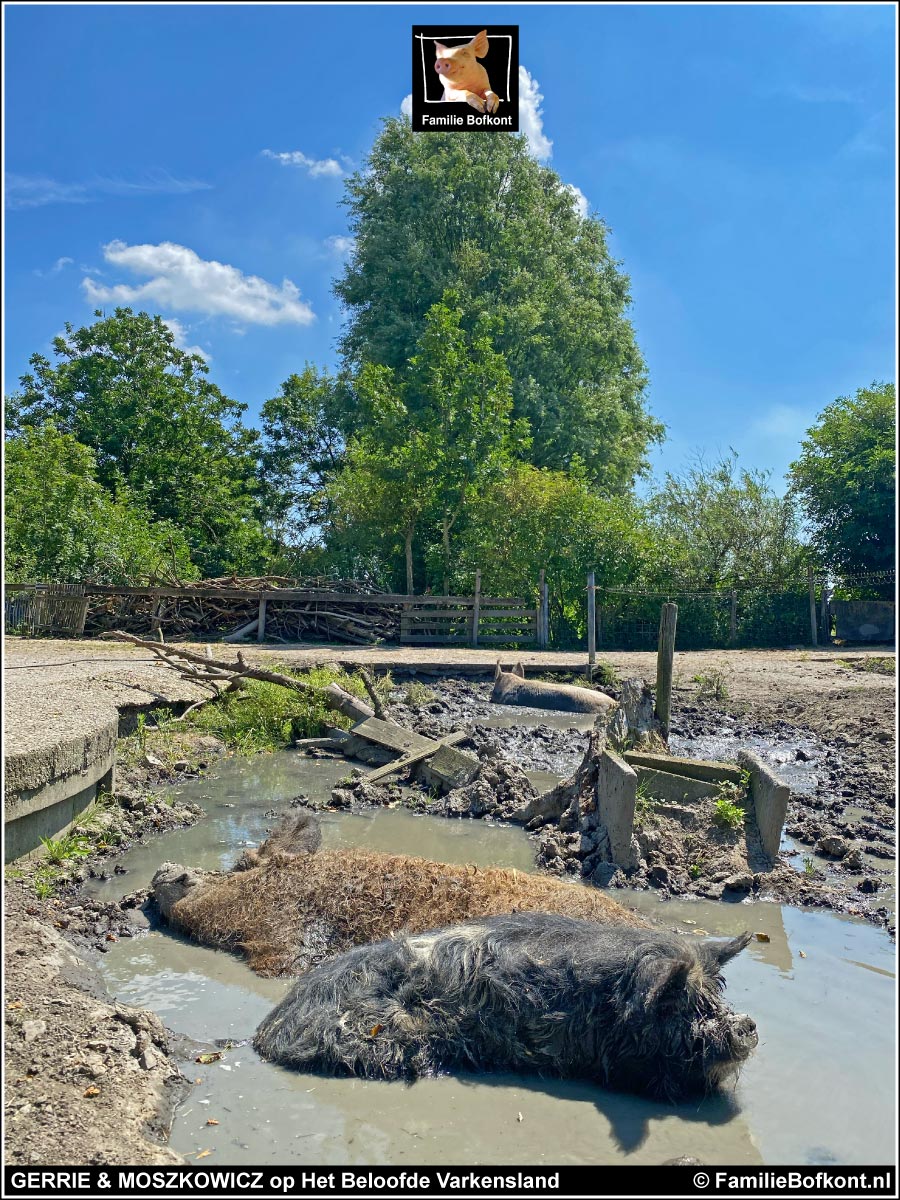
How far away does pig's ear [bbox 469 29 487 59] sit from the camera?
14.6 ft

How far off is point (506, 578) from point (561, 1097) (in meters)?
19.0

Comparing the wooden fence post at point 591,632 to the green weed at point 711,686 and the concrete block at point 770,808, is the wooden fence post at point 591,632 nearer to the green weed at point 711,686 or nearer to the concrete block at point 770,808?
the green weed at point 711,686

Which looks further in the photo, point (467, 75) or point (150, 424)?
point (150, 424)

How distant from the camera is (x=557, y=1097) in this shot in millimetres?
4016

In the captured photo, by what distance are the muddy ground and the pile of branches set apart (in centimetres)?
508

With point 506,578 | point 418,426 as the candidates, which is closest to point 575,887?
point 506,578

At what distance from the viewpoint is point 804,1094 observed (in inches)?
160

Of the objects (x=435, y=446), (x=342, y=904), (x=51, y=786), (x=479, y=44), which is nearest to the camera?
(x=479, y=44)

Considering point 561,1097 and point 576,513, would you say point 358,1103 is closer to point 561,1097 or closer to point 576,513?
point 561,1097

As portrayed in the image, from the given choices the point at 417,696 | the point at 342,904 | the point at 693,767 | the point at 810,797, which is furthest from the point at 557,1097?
the point at 417,696

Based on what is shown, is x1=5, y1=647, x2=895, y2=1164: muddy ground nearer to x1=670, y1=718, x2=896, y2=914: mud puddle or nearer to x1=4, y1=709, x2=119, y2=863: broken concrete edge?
x1=670, y1=718, x2=896, y2=914: mud puddle

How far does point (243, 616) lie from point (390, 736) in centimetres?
1160

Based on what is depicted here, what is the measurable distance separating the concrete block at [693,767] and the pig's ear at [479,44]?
524 cm

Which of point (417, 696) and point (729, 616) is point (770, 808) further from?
point (729, 616)
